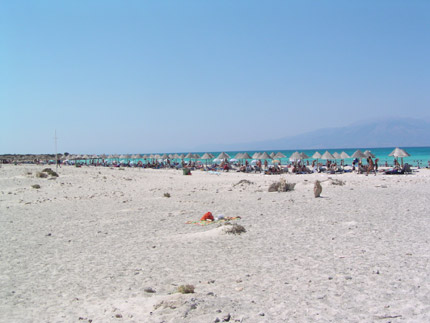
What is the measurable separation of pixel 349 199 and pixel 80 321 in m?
11.1

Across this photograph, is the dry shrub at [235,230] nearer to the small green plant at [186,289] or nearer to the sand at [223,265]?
the sand at [223,265]

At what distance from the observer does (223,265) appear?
6.13 metres

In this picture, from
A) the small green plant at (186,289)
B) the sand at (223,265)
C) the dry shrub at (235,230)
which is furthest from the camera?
the dry shrub at (235,230)

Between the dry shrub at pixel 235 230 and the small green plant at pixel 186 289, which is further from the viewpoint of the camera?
the dry shrub at pixel 235 230

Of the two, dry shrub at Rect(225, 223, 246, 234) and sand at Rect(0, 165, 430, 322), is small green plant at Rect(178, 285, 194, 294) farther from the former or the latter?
dry shrub at Rect(225, 223, 246, 234)

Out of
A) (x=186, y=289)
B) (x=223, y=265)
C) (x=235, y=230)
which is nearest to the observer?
(x=186, y=289)

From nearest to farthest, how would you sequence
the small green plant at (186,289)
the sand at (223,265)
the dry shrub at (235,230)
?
the sand at (223,265)
the small green plant at (186,289)
the dry shrub at (235,230)

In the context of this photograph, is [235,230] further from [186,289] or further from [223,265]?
[186,289]

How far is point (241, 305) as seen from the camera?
4.36m

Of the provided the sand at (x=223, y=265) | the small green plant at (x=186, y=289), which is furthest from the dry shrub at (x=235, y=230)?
the small green plant at (x=186, y=289)

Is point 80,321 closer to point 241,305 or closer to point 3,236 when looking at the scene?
point 241,305

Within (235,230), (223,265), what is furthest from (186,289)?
(235,230)

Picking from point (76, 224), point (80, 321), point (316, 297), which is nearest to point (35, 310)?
point (80, 321)

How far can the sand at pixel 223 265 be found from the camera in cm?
426
